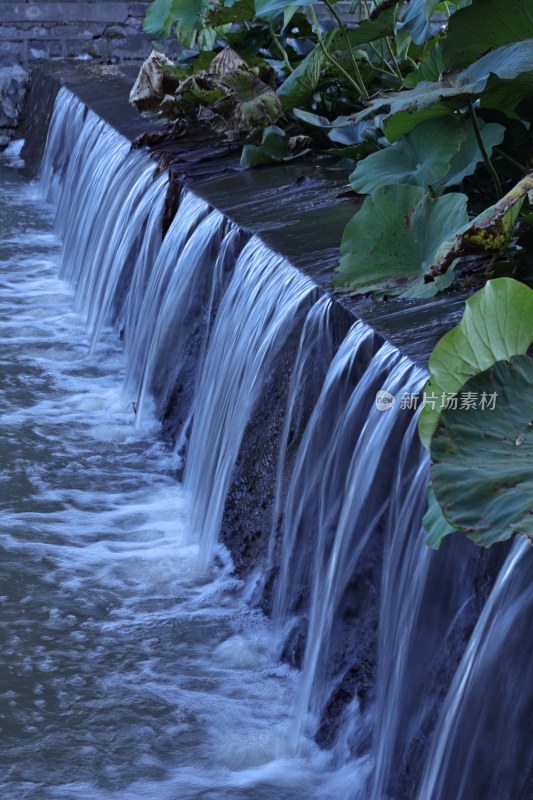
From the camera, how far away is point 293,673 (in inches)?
81.9

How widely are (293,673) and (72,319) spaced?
2579 millimetres

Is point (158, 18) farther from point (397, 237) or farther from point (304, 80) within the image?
point (397, 237)

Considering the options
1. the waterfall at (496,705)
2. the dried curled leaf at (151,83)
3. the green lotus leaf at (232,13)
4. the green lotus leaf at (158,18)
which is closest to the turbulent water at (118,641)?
the waterfall at (496,705)

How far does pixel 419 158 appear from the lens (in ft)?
7.22

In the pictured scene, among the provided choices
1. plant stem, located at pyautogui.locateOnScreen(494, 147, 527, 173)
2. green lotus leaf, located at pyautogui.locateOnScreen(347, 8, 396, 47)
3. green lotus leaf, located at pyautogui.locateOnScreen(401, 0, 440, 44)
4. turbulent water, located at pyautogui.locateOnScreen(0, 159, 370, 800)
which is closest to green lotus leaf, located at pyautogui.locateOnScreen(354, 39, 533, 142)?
plant stem, located at pyautogui.locateOnScreen(494, 147, 527, 173)

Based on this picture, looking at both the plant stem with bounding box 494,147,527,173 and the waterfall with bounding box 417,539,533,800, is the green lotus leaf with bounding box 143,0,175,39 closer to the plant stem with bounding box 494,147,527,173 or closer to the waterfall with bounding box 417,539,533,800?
the plant stem with bounding box 494,147,527,173

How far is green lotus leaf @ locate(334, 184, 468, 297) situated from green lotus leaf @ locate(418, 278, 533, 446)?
2.29 ft

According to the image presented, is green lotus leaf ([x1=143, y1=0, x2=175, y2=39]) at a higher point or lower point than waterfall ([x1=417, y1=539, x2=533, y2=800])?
higher

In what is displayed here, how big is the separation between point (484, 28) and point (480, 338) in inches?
44.1

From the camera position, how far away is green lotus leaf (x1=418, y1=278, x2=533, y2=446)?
1181 mm

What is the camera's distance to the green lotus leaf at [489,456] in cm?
108

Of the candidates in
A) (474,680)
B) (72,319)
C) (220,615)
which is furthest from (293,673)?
(72,319)

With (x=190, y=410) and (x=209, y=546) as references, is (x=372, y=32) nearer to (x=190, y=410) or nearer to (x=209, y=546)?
(x=190, y=410)

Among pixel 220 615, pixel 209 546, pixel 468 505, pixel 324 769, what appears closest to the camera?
pixel 468 505
